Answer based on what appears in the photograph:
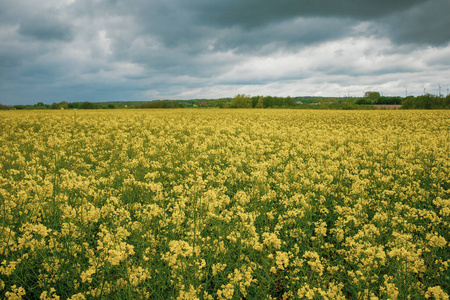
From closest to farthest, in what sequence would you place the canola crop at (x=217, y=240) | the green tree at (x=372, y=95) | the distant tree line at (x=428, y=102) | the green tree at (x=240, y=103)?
1. the canola crop at (x=217, y=240)
2. the distant tree line at (x=428, y=102)
3. the green tree at (x=240, y=103)
4. the green tree at (x=372, y=95)

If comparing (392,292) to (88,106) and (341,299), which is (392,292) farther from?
(88,106)

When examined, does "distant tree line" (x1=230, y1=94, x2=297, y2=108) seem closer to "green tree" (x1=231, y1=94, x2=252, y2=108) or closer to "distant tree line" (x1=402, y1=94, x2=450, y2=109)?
"green tree" (x1=231, y1=94, x2=252, y2=108)

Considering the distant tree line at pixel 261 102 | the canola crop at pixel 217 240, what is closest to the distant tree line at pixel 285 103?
the distant tree line at pixel 261 102

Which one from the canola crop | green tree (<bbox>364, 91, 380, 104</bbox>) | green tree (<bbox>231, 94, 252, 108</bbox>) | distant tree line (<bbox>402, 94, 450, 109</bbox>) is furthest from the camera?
green tree (<bbox>364, 91, 380, 104</bbox>)

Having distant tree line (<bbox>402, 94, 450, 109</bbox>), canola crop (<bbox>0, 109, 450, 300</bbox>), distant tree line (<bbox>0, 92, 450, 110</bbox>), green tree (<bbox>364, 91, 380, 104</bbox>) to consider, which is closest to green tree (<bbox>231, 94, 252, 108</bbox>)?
distant tree line (<bbox>0, 92, 450, 110</bbox>)

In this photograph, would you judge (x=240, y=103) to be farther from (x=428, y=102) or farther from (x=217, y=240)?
(x=217, y=240)

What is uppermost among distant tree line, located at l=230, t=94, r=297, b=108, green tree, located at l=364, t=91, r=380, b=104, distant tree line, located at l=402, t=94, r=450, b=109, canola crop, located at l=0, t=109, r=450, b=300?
green tree, located at l=364, t=91, r=380, b=104

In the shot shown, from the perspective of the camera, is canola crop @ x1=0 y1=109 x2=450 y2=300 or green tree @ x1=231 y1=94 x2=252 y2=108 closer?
canola crop @ x1=0 y1=109 x2=450 y2=300

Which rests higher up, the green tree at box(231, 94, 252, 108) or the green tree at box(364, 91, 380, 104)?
the green tree at box(364, 91, 380, 104)

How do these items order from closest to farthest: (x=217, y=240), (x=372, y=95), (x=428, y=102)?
Result: (x=217, y=240) → (x=428, y=102) → (x=372, y=95)

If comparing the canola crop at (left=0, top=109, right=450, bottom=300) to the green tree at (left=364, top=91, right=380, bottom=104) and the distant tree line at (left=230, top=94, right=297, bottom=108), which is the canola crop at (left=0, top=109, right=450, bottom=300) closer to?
the distant tree line at (left=230, top=94, right=297, bottom=108)

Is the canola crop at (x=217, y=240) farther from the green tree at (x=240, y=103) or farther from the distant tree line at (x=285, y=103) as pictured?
the green tree at (x=240, y=103)

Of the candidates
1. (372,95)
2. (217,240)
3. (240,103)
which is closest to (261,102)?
(240,103)

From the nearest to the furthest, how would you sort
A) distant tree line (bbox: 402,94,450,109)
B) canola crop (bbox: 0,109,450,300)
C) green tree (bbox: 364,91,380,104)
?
canola crop (bbox: 0,109,450,300) → distant tree line (bbox: 402,94,450,109) → green tree (bbox: 364,91,380,104)
